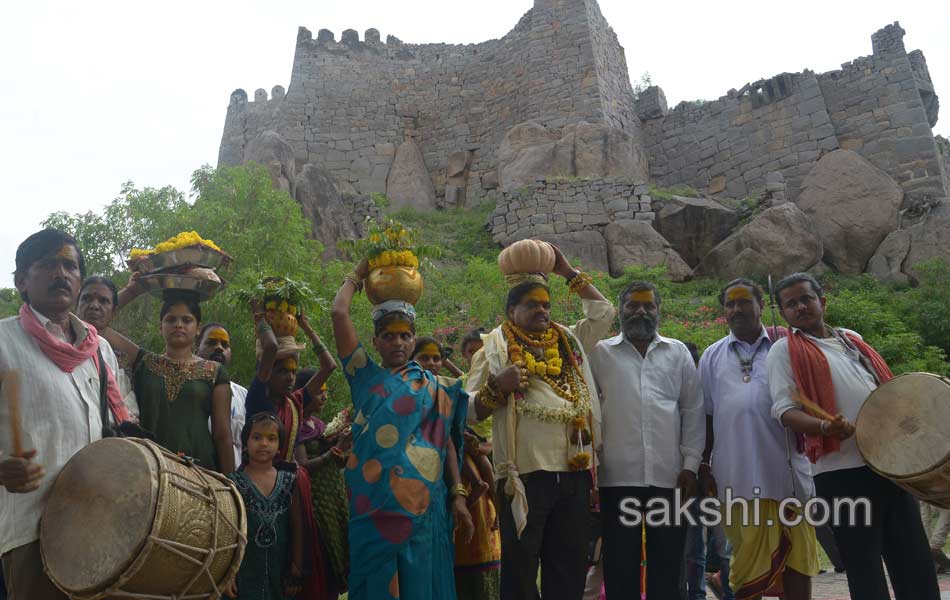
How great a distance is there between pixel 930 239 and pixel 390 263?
15.7 metres

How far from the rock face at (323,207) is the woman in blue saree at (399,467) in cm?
1366

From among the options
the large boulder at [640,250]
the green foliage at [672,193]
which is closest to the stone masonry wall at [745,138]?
the green foliage at [672,193]

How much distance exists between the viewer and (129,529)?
2.72m

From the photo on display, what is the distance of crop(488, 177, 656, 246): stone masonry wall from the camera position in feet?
57.9

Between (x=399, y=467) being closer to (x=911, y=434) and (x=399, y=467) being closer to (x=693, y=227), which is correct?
(x=911, y=434)

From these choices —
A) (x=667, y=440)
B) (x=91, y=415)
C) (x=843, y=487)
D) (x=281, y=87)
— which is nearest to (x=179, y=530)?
(x=91, y=415)

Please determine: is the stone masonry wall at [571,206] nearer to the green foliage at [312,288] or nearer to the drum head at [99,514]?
the green foliage at [312,288]

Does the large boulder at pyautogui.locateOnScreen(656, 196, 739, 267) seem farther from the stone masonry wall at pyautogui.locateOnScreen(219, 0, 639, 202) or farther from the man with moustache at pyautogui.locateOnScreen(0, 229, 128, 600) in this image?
the man with moustache at pyautogui.locateOnScreen(0, 229, 128, 600)

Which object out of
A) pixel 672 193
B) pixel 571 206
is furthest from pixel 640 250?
pixel 672 193

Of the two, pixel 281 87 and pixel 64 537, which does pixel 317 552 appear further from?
pixel 281 87

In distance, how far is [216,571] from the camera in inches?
117

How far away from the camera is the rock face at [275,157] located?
61.5ft

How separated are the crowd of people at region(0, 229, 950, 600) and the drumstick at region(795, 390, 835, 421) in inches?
1.2

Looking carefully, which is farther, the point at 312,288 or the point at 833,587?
the point at 312,288
